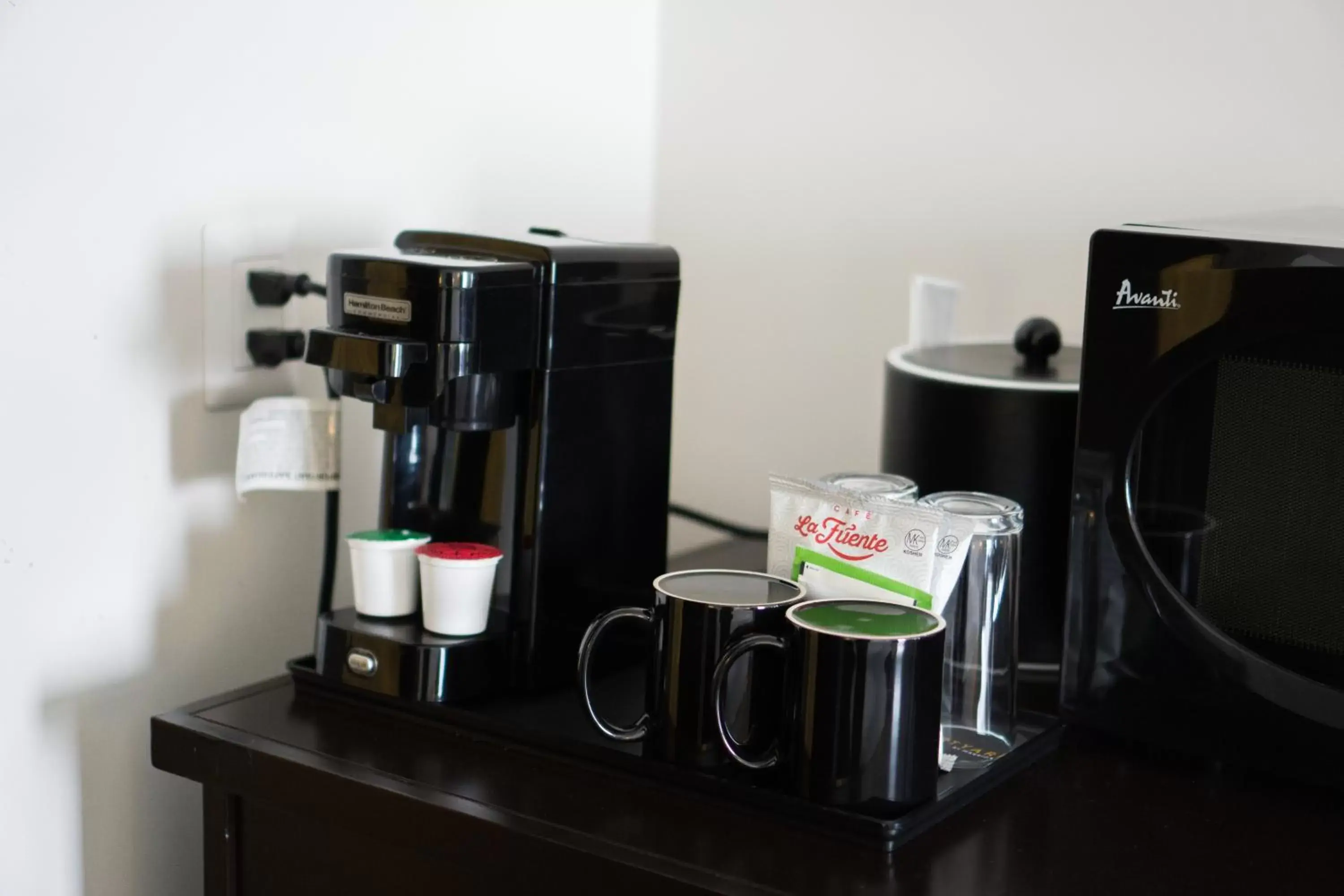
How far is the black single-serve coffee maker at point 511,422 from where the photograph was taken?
789 mm

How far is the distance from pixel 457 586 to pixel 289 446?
0.19 m

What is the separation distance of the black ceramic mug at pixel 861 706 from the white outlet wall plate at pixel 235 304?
0.42 meters

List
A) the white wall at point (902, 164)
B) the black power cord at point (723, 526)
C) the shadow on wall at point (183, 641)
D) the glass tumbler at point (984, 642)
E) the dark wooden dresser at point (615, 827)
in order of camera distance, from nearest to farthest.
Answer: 1. the dark wooden dresser at point (615, 827)
2. the glass tumbler at point (984, 642)
3. the shadow on wall at point (183, 641)
4. the white wall at point (902, 164)
5. the black power cord at point (723, 526)

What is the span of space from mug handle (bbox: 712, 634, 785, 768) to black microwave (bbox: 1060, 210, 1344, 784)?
0.65 ft

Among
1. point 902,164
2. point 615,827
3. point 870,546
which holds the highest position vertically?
point 902,164

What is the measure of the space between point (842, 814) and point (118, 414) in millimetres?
502

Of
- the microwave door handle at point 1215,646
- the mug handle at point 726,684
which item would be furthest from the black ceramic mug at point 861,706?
the microwave door handle at point 1215,646

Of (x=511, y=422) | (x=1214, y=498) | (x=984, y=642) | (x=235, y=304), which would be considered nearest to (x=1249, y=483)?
(x=1214, y=498)

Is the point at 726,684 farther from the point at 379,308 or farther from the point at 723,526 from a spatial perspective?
the point at 723,526

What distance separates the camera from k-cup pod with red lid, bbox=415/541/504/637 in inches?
31.8

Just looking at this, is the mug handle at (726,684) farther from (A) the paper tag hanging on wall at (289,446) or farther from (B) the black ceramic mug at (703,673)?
(A) the paper tag hanging on wall at (289,446)

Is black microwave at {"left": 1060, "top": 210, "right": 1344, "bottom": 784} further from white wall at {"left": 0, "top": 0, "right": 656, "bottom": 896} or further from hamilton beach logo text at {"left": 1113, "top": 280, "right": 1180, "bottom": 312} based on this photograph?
white wall at {"left": 0, "top": 0, "right": 656, "bottom": 896}

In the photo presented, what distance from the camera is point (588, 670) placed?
75 cm

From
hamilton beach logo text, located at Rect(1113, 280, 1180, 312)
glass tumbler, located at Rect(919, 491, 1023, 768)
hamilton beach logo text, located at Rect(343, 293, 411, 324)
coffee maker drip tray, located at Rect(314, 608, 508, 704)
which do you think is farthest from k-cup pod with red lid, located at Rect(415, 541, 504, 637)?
hamilton beach logo text, located at Rect(1113, 280, 1180, 312)
